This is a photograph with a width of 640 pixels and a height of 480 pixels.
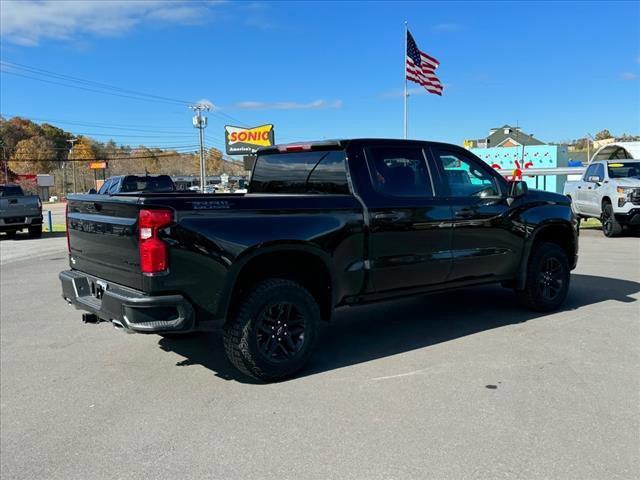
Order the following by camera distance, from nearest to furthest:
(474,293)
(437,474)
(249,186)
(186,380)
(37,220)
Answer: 1. (437,474)
2. (186,380)
3. (249,186)
4. (474,293)
5. (37,220)

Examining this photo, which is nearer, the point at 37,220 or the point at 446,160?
the point at 446,160

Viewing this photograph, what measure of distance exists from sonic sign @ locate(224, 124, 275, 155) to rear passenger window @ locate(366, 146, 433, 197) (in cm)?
3411

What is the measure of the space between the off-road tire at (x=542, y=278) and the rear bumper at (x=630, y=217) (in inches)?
364

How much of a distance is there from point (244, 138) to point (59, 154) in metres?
93.1

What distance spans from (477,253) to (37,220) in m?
18.4

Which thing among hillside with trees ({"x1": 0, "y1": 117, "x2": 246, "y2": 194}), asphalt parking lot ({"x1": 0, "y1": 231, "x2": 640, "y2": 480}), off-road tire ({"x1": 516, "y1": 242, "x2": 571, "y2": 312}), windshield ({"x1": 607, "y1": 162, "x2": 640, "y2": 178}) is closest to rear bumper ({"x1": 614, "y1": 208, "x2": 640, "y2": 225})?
windshield ({"x1": 607, "y1": 162, "x2": 640, "y2": 178})

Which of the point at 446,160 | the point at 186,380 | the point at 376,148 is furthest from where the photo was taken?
the point at 446,160

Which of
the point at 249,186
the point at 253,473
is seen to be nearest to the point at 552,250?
the point at 249,186

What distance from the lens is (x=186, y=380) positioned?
4.63 m

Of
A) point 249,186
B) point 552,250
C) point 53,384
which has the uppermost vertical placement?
point 249,186

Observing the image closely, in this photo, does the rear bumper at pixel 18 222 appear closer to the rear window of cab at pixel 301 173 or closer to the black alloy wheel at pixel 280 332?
the rear window of cab at pixel 301 173

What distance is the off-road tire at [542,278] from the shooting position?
6.32 meters

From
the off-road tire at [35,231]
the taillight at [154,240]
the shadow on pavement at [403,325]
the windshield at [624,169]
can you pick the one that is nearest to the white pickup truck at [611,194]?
the windshield at [624,169]

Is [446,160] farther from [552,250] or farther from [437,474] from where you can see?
[437,474]
